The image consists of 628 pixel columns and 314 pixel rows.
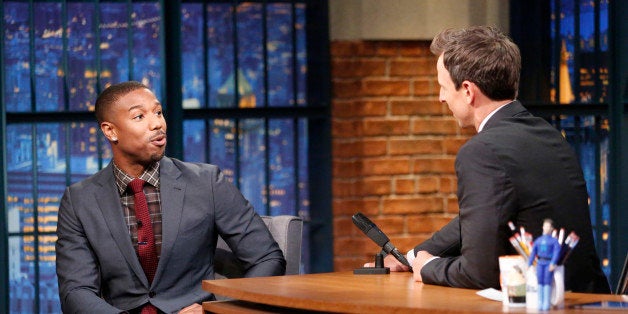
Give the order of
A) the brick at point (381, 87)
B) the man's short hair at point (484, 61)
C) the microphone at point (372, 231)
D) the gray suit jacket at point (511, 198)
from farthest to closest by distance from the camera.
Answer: the brick at point (381, 87)
the microphone at point (372, 231)
the man's short hair at point (484, 61)
the gray suit jacket at point (511, 198)

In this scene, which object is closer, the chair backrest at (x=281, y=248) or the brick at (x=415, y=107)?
the chair backrest at (x=281, y=248)

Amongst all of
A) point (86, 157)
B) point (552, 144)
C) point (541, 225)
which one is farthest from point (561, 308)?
point (86, 157)

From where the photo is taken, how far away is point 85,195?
12.9 ft

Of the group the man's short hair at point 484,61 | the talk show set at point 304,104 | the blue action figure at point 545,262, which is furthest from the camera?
the talk show set at point 304,104

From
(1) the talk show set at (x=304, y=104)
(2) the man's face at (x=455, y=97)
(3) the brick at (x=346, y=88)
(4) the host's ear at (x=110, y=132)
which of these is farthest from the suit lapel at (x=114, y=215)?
(3) the brick at (x=346, y=88)

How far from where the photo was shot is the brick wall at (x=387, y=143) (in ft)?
17.5

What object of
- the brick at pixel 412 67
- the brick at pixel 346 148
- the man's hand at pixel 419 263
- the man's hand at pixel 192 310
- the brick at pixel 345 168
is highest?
the brick at pixel 412 67

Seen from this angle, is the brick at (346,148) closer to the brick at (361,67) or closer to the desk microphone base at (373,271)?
the brick at (361,67)

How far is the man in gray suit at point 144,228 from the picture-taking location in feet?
12.5

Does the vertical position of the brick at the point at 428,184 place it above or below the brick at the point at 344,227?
above

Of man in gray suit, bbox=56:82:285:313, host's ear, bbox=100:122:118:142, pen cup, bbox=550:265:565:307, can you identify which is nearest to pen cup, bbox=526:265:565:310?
pen cup, bbox=550:265:565:307

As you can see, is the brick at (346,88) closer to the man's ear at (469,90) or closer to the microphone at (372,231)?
the microphone at (372,231)

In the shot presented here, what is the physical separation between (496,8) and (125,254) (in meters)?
2.48

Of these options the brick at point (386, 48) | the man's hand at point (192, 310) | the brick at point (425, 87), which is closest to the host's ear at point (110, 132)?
the man's hand at point (192, 310)
